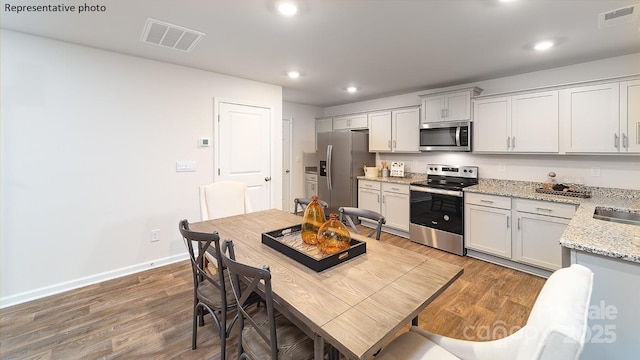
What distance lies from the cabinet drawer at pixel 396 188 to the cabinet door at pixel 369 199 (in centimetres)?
17

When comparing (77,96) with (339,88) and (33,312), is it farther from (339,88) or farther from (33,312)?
(339,88)

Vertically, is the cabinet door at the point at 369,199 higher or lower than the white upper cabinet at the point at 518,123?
lower

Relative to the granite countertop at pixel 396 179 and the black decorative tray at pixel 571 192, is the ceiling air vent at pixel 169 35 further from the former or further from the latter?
the black decorative tray at pixel 571 192

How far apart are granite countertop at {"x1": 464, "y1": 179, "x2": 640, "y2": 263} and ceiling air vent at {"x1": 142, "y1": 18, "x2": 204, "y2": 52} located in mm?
3089

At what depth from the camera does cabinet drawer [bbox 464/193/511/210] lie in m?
3.15

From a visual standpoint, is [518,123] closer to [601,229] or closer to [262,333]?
[601,229]

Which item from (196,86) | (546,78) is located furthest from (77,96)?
(546,78)

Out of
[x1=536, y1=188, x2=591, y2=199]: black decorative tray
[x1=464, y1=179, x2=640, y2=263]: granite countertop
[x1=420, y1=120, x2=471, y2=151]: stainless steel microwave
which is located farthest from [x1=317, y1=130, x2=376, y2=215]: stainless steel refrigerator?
[x1=536, y1=188, x2=591, y2=199]: black decorative tray

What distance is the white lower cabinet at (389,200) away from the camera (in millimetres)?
4203

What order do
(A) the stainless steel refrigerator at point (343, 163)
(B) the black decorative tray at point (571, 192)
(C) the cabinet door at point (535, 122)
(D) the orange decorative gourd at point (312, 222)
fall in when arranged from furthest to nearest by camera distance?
1. (A) the stainless steel refrigerator at point (343, 163)
2. (C) the cabinet door at point (535, 122)
3. (B) the black decorative tray at point (571, 192)
4. (D) the orange decorative gourd at point (312, 222)

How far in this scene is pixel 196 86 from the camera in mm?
3371

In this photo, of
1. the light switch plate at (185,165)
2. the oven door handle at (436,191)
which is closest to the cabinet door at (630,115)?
the oven door handle at (436,191)

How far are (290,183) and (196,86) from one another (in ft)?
9.13

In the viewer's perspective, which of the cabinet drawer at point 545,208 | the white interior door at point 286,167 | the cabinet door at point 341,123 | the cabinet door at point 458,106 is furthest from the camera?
the white interior door at point 286,167
